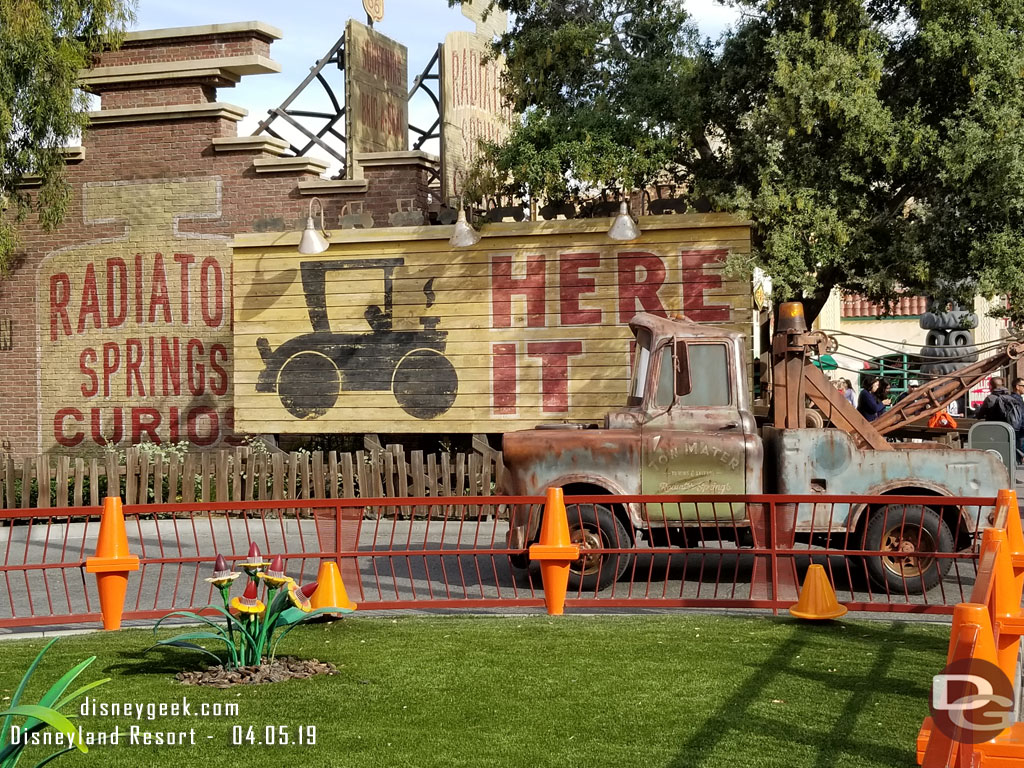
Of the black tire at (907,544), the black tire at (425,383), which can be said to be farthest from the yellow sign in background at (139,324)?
the black tire at (907,544)

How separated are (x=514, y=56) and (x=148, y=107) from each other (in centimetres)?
675

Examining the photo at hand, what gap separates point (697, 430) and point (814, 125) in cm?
740

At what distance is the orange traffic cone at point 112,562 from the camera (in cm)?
938

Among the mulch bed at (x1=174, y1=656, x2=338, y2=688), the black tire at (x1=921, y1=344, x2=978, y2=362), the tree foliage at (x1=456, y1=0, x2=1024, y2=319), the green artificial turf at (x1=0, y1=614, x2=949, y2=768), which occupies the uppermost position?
the tree foliage at (x1=456, y1=0, x2=1024, y2=319)

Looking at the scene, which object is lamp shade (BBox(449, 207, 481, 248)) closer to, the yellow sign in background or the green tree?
the yellow sign in background

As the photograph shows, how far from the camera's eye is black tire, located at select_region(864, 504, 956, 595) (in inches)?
437

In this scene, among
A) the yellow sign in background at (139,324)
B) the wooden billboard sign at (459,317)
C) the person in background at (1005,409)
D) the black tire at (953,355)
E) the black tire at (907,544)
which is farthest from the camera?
the yellow sign in background at (139,324)

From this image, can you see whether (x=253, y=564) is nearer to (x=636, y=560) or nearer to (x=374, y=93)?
(x=636, y=560)

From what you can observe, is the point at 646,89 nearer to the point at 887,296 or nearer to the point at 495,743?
the point at 887,296

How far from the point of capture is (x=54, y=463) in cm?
2059

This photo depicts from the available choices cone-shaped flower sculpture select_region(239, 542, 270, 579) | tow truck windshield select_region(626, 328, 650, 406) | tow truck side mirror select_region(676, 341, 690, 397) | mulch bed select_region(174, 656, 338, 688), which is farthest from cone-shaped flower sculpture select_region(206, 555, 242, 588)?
tow truck windshield select_region(626, 328, 650, 406)

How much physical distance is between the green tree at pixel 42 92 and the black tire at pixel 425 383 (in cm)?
697

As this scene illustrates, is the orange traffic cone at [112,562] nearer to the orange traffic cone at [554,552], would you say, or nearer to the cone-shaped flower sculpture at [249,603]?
the cone-shaped flower sculpture at [249,603]

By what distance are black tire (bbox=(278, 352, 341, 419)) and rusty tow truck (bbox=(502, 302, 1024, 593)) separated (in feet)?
26.7
